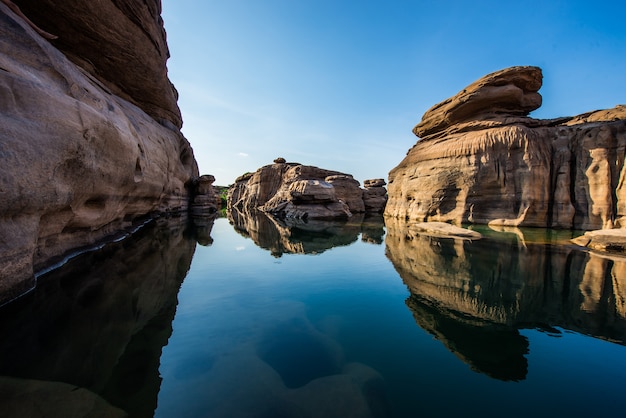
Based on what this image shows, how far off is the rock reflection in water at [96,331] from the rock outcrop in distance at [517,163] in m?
20.3

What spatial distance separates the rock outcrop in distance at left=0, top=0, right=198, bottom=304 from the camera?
13.4ft

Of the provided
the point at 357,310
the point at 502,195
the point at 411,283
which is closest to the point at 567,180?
the point at 502,195

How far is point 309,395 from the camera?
260 centimetres

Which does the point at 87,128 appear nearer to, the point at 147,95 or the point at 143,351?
the point at 143,351

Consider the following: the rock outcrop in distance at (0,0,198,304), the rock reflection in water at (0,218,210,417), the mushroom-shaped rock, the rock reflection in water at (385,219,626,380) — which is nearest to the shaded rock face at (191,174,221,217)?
the rock outcrop in distance at (0,0,198,304)

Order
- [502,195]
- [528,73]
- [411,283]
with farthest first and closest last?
1. [528,73]
2. [502,195]
3. [411,283]

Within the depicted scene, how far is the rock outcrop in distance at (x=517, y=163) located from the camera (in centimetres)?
1519

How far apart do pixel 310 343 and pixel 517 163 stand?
2082 centimetres

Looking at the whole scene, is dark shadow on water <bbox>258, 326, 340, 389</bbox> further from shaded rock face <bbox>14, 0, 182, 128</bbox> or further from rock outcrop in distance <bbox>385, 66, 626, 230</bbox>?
rock outcrop in distance <bbox>385, 66, 626, 230</bbox>

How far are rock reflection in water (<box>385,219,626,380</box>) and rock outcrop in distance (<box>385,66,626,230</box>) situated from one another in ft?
29.6

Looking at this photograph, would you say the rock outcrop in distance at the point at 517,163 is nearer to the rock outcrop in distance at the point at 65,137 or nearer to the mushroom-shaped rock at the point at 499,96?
the mushroom-shaped rock at the point at 499,96

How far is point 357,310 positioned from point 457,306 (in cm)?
198

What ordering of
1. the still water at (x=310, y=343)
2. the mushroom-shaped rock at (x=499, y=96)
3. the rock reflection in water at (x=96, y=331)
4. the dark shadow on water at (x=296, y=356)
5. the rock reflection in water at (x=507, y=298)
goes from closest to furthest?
the still water at (x=310, y=343) → the rock reflection in water at (x=96, y=331) → the dark shadow on water at (x=296, y=356) → the rock reflection in water at (x=507, y=298) → the mushroom-shaped rock at (x=499, y=96)

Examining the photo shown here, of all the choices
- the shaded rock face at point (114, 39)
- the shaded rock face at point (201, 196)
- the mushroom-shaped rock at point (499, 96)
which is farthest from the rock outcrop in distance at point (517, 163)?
the shaded rock face at point (114, 39)
